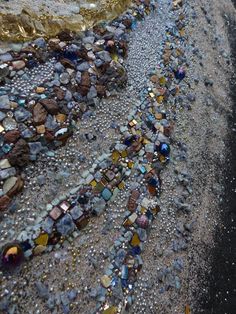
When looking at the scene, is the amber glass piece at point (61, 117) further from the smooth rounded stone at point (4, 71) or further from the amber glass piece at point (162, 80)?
the amber glass piece at point (162, 80)

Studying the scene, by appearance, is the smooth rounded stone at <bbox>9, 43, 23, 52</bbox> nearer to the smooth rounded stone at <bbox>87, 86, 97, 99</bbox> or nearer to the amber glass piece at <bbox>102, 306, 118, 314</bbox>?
the smooth rounded stone at <bbox>87, 86, 97, 99</bbox>

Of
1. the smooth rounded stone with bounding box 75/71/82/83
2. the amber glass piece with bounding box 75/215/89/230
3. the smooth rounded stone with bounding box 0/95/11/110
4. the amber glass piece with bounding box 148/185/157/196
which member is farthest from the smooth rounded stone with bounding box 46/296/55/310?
the smooth rounded stone with bounding box 75/71/82/83

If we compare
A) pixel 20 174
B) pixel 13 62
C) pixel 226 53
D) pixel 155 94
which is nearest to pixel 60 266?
pixel 20 174

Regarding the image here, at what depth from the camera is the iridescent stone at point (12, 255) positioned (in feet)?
20.0

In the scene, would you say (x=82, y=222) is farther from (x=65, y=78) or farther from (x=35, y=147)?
(x=65, y=78)

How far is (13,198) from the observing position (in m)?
6.56

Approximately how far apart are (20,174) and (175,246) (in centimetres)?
333

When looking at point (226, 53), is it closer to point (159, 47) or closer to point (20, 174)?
point (159, 47)

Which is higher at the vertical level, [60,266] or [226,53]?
[226,53]

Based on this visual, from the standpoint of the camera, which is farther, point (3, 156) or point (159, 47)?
point (159, 47)

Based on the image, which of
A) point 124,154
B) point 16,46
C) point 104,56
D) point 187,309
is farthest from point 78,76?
point 187,309

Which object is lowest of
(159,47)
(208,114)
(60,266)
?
(60,266)

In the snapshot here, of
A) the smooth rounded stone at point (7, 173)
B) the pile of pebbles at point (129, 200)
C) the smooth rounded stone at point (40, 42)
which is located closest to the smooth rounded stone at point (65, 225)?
the pile of pebbles at point (129, 200)

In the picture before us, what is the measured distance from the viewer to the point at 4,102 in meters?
7.00
